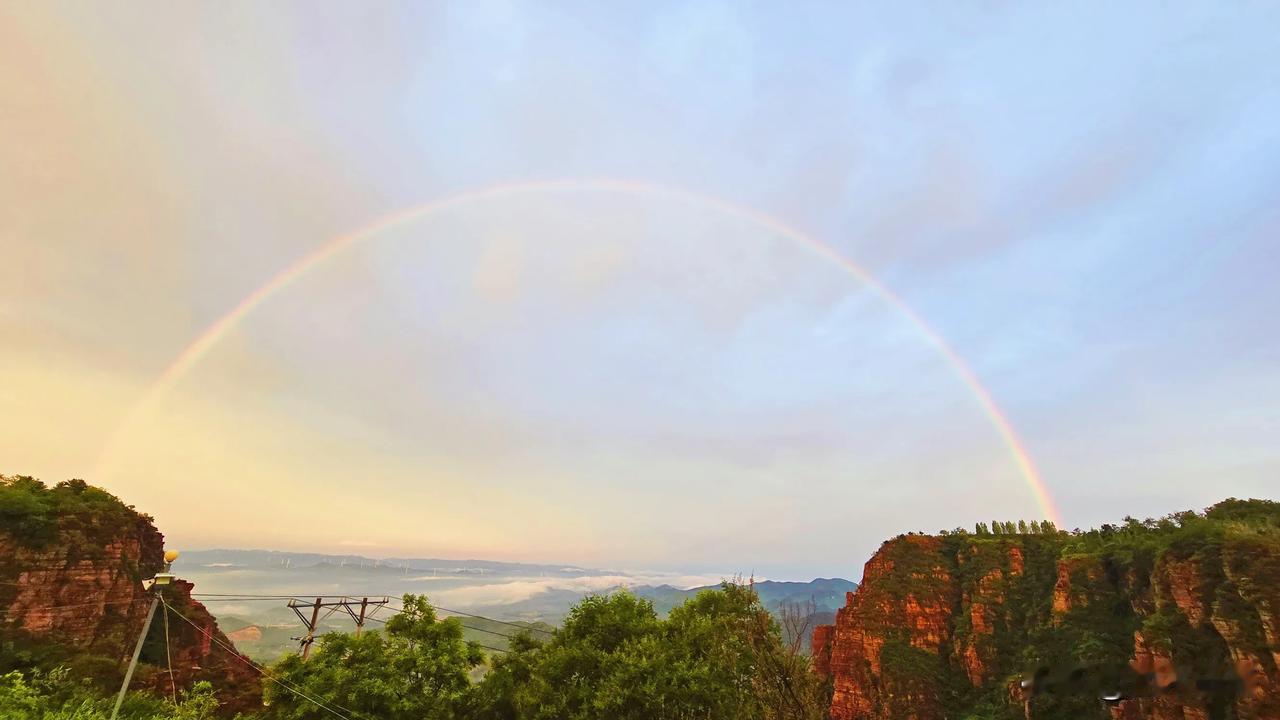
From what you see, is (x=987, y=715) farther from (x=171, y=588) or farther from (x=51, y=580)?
(x=51, y=580)

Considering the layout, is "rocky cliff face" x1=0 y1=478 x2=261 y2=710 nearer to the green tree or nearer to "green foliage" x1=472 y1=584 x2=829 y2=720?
the green tree

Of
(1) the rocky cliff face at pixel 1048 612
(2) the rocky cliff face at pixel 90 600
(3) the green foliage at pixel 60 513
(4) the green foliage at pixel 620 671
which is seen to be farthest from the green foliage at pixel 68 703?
(1) the rocky cliff face at pixel 1048 612

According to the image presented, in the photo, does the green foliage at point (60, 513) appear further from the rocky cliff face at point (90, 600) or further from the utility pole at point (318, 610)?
the utility pole at point (318, 610)

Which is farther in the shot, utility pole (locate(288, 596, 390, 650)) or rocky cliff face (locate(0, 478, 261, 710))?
rocky cliff face (locate(0, 478, 261, 710))

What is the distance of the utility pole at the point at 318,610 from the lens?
34594 mm

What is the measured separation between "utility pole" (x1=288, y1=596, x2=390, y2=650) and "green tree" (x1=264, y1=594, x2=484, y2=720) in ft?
7.66

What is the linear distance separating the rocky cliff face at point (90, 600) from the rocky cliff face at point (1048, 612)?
55.9 meters

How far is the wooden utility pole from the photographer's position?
1362 inches

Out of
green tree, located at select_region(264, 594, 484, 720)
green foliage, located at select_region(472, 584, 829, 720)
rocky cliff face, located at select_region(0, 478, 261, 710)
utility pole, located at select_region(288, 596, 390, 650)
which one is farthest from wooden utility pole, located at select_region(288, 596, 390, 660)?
rocky cliff face, located at select_region(0, 478, 261, 710)

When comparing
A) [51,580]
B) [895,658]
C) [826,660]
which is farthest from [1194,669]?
[826,660]

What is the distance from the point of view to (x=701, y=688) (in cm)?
2698

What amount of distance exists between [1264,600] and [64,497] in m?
110

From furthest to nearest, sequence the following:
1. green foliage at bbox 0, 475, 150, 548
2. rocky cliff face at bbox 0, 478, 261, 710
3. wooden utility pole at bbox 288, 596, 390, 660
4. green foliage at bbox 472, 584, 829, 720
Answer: green foliage at bbox 0, 475, 150, 548, rocky cliff face at bbox 0, 478, 261, 710, wooden utility pole at bbox 288, 596, 390, 660, green foliage at bbox 472, 584, 829, 720

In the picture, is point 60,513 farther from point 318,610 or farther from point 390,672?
point 390,672
